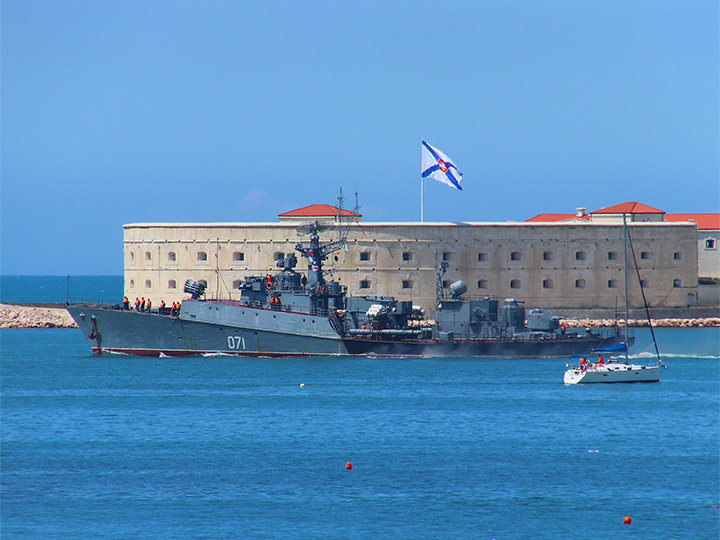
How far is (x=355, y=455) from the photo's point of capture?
23.4m

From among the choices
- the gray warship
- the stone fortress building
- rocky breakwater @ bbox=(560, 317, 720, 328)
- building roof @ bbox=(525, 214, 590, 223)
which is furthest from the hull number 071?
building roof @ bbox=(525, 214, 590, 223)

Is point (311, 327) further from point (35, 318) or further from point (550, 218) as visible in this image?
point (550, 218)

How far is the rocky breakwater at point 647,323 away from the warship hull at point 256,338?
66.9 ft

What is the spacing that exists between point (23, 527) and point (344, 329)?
24.4 metres

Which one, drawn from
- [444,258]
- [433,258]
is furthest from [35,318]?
[444,258]

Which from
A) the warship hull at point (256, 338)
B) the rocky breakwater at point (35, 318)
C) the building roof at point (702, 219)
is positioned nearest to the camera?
the warship hull at point (256, 338)

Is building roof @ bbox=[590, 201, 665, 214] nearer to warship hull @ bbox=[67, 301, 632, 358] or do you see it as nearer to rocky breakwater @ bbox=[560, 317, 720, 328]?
rocky breakwater @ bbox=[560, 317, 720, 328]

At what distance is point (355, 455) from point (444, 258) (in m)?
42.0

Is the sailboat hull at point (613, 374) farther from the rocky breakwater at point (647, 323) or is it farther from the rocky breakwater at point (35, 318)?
the rocky breakwater at point (35, 318)

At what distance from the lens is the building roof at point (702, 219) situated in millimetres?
78356

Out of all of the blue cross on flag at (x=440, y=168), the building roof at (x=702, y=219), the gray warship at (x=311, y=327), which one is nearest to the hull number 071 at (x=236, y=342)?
→ the gray warship at (x=311, y=327)

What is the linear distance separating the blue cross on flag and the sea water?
22.0m

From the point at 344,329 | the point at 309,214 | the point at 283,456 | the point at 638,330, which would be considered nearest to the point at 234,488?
the point at 283,456

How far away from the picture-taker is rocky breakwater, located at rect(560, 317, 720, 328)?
62.7m
